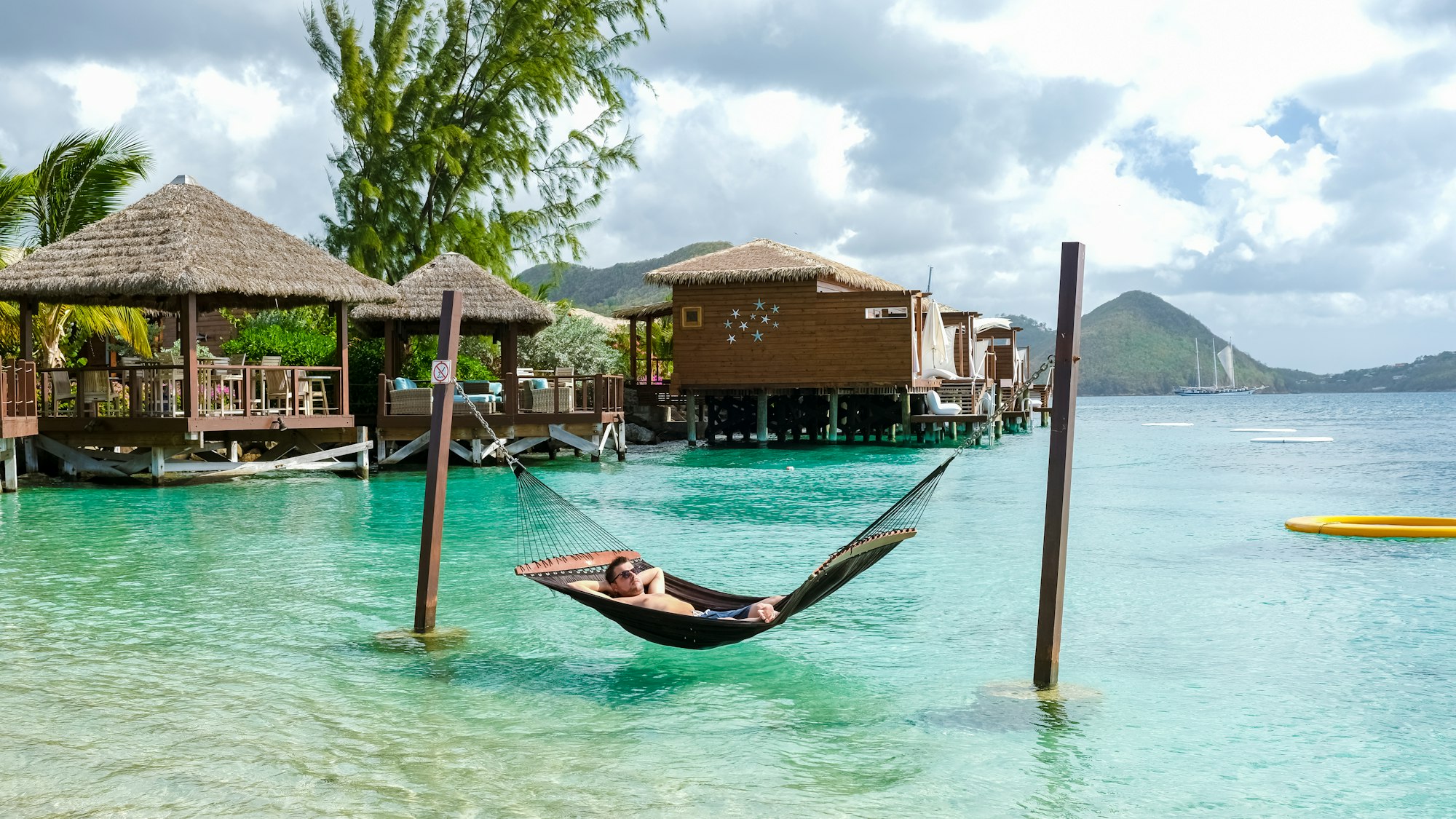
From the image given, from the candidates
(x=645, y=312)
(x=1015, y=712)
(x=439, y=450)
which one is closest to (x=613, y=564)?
(x=439, y=450)

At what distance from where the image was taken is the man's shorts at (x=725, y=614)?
5.54m

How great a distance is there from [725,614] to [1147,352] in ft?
526

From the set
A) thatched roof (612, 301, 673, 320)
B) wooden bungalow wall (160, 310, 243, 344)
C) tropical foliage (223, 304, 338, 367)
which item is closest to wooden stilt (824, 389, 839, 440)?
thatched roof (612, 301, 673, 320)

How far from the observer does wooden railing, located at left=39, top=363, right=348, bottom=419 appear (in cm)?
1530

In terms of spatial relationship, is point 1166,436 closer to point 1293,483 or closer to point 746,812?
point 1293,483

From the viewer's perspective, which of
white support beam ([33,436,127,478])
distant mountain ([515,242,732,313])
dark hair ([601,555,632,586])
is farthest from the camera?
distant mountain ([515,242,732,313])

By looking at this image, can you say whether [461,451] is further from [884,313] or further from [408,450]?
[884,313]

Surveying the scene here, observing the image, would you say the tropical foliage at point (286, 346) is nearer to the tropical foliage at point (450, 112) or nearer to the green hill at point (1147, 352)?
the tropical foliage at point (450, 112)

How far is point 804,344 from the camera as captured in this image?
25156 mm

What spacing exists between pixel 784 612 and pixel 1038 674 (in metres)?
1.35

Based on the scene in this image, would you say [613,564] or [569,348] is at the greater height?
[569,348]

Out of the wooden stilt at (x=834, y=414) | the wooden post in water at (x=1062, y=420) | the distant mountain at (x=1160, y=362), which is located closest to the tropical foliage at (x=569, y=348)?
the wooden stilt at (x=834, y=414)

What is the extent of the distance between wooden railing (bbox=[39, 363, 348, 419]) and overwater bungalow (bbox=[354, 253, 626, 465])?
5.62 ft

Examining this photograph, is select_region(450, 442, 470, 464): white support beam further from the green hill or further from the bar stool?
the green hill
